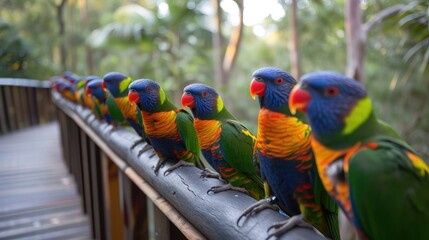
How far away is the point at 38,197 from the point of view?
362 cm

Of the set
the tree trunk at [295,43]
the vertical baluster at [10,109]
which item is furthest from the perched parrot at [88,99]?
the vertical baluster at [10,109]

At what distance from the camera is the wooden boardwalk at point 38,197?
9.52 feet

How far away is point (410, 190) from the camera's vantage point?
600 mm

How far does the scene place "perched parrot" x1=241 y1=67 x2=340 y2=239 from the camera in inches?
34.3

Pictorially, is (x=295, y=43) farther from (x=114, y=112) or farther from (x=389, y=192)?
(x=389, y=192)

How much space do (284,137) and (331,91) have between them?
26 centimetres

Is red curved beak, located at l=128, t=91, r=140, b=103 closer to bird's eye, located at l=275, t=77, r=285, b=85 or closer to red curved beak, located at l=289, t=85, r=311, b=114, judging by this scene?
bird's eye, located at l=275, t=77, r=285, b=85

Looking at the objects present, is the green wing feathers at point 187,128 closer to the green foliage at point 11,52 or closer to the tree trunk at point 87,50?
the green foliage at point 11,52

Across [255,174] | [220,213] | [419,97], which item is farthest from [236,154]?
[419,97]

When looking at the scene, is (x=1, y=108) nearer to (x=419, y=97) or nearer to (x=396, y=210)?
(x=396, y=210)

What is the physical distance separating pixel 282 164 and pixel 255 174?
335 mm

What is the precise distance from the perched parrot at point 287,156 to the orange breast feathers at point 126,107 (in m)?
1.01

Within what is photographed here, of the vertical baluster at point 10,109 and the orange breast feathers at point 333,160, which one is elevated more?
the orange breast feathers at point 333,160

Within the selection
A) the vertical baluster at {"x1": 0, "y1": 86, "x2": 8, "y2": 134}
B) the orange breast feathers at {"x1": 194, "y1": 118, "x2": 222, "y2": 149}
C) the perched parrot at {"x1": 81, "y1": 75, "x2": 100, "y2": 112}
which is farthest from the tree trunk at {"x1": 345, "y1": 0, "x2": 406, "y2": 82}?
the vertical baluster at {"x1": 0, "y1": 86, "x2": 8, "y2": 134}
